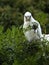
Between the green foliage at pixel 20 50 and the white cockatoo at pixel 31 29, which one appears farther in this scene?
the white cockatoo at pixel 31 29

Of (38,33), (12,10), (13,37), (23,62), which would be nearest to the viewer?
(23,62)

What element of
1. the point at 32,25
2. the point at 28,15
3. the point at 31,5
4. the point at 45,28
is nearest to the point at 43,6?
the point at 31,5

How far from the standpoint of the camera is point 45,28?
9938 millimetres

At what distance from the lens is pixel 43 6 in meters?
15.9

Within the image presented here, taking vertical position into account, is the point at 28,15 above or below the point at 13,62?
above

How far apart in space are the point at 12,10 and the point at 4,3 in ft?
2.99

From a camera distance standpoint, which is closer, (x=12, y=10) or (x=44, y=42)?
(x=44, y=42)

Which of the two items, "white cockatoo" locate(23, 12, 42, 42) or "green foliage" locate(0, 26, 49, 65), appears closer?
"green foliage" locate(0, 26, 49, 65)

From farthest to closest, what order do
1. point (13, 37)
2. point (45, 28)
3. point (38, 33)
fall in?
1. point (45, 28)
2. point (38, 33)
3. point (13, 37)

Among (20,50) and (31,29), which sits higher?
(31,29)

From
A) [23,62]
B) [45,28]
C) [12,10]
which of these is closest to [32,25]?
[23,62]

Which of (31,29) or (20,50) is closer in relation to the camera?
(20,50)

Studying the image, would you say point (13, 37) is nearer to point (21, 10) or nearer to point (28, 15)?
point (28, 15)

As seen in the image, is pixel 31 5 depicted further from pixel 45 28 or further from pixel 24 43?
pixel 24 43
